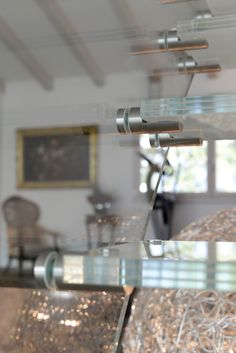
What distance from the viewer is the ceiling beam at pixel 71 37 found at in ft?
7.28

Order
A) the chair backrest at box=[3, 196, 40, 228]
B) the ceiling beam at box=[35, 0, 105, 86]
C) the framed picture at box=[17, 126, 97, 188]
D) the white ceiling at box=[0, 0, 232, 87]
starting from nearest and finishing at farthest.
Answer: the white ceiling at box=[0, 0, 232, 87] < the ceiling beam at box=[35, 0, 105, 86] < the chair backrest at box=[3, 196, 40, 228] < the framed picture at box=[17, 126, 97, 188]

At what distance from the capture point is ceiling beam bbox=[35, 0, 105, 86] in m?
2.22

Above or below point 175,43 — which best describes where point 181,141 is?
below

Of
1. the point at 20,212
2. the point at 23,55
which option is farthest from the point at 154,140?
the point at 20,212

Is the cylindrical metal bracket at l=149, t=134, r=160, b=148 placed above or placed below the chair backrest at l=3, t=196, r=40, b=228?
above

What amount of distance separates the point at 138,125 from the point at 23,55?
122 inches

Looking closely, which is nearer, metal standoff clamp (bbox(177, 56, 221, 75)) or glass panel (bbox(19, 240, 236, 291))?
glass panel (bbox(19, 240, 236, 291))

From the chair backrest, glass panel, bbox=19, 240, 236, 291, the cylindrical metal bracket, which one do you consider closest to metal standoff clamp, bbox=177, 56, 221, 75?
the cylindrical metal bracket

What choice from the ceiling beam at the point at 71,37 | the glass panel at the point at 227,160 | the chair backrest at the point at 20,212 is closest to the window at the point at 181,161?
the glass panel at the point at 227,160

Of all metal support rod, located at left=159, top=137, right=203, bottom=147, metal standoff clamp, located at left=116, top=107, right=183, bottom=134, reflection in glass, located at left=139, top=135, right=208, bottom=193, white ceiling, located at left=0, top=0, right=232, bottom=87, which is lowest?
reflection in glass, located at left=139, top=135, right=208, bottom=193

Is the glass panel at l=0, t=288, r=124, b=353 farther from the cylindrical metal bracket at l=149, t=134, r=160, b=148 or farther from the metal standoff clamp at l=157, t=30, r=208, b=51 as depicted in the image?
the metal standoff clamp at l=157, t=30, r=208, b=51

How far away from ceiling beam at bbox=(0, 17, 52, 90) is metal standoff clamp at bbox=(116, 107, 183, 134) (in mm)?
2551

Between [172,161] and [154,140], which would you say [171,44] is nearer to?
[154,140]

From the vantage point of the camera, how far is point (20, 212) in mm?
3711
